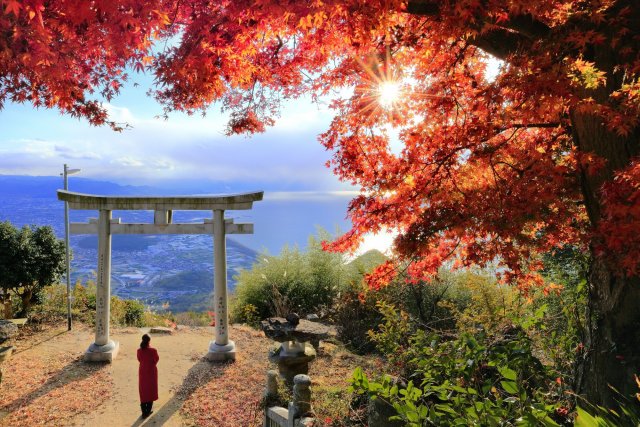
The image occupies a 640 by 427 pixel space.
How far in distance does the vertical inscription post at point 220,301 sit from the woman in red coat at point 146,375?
79.6 inches

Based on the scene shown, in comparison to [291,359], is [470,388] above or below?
above

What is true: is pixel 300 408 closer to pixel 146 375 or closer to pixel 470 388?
pixel 470 388

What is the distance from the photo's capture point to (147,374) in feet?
19.2

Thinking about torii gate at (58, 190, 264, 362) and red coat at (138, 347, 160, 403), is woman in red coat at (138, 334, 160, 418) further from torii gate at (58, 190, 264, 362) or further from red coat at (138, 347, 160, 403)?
torii gate at (58, 190, 264, 362)

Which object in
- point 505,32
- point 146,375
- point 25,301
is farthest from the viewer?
point 25,301

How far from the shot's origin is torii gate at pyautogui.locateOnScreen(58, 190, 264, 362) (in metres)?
7.86

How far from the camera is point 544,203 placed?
3.61 m

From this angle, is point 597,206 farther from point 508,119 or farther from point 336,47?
point 336,47

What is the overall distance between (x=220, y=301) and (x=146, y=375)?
7.42 ft

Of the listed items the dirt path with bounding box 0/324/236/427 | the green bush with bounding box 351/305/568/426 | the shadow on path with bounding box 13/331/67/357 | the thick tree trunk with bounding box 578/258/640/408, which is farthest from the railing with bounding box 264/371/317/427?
the shadow on path with bounding box 13/331/67/357

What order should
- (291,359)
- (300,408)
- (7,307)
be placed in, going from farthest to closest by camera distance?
(7,307), (291,359), (300,408)

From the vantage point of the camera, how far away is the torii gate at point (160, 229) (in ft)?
25.8

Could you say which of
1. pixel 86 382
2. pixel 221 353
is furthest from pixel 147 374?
pixel 221 353

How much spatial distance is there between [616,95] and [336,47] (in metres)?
2.41
